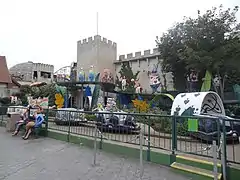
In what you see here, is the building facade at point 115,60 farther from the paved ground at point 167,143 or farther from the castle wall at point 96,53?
the paved ground at point 167,143

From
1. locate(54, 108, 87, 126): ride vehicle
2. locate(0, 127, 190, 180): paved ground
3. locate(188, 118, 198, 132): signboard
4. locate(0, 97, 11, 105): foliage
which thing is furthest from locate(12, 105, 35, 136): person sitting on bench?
locate(0, 97, 11, 105): foliage

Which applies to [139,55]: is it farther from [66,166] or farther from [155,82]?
[66,166]

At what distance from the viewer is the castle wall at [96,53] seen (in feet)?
105

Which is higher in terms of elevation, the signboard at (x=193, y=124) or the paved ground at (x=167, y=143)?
the signboard at (x=193, y=124)

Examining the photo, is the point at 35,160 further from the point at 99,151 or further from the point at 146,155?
the point at 146,155

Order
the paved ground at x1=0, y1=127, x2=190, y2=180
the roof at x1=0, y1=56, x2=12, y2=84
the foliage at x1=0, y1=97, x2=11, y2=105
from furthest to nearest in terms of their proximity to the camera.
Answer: the roof at x1=0, y1=56, x2=12, y2=84, the foliage at x1=0, y1=97, x2=11, y2=105, the paved ground at x1=0, y1=127, x2=190, y2=180

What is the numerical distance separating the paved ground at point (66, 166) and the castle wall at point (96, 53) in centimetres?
2521

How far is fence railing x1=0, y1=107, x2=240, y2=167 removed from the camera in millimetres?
5414

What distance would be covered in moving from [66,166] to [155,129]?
3.79 meters

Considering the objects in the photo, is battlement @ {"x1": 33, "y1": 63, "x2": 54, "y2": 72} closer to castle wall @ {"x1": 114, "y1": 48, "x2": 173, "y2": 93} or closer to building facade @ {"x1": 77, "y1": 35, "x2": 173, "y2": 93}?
building facade @ {"x1": 77, "y1": 35, "x2": 173, "y2": 93}

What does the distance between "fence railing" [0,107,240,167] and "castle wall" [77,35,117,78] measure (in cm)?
2259

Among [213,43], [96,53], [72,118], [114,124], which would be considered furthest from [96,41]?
[114,124]

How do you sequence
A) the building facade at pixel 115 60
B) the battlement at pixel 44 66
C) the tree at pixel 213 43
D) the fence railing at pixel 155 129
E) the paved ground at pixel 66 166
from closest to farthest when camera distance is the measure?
1. the paved ground at pixel 66 166
2. the fence railing at pixel 155 129
3. the tree at pixel 213 43
4. the building facade at pixel 115 60
5. the battlement at pixel 44 66

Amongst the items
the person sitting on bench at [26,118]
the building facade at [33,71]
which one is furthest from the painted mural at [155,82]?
the building facade at [33,71]
